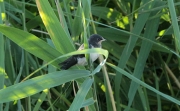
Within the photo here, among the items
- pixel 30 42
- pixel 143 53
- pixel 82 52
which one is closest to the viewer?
pixel 82 52

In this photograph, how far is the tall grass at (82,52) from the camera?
0.94 meters

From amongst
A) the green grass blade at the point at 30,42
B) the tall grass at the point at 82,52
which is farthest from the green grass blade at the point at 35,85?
the green grass blade at the point at 30,42

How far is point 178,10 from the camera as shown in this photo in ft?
5.36

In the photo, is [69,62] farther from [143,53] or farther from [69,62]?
[143,53]

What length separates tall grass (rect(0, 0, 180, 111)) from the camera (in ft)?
3.07

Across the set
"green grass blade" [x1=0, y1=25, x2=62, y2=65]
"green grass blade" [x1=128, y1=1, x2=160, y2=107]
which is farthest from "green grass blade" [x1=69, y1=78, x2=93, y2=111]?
"green grass blade" [x1=128, y1=1, x2=160, y2=107]

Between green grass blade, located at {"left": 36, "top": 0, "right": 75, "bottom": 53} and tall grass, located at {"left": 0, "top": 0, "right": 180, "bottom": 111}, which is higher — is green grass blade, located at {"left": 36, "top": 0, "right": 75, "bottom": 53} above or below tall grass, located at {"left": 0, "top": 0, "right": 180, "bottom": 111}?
above

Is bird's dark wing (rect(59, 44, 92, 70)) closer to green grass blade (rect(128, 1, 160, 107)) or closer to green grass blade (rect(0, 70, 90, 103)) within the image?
green grass blade (rect(0, 70, 90, 103))

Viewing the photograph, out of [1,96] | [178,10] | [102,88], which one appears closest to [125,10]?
[178,10]

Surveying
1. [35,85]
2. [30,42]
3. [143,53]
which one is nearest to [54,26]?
[30,42]

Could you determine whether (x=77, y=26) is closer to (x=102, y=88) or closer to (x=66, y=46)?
(x=66, y=46)

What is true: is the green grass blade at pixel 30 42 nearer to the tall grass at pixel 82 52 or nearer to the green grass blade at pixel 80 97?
the tall grass at pixel 82 52

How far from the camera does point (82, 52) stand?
0.87 m

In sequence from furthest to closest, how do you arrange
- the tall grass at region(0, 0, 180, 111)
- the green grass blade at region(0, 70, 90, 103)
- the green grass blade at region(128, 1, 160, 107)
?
the green grass blade at region(128, 1, 160, 107), the tall grass at region(0, 0, 180, 111), the green grass blade at region(0, 70, 90, 103)
